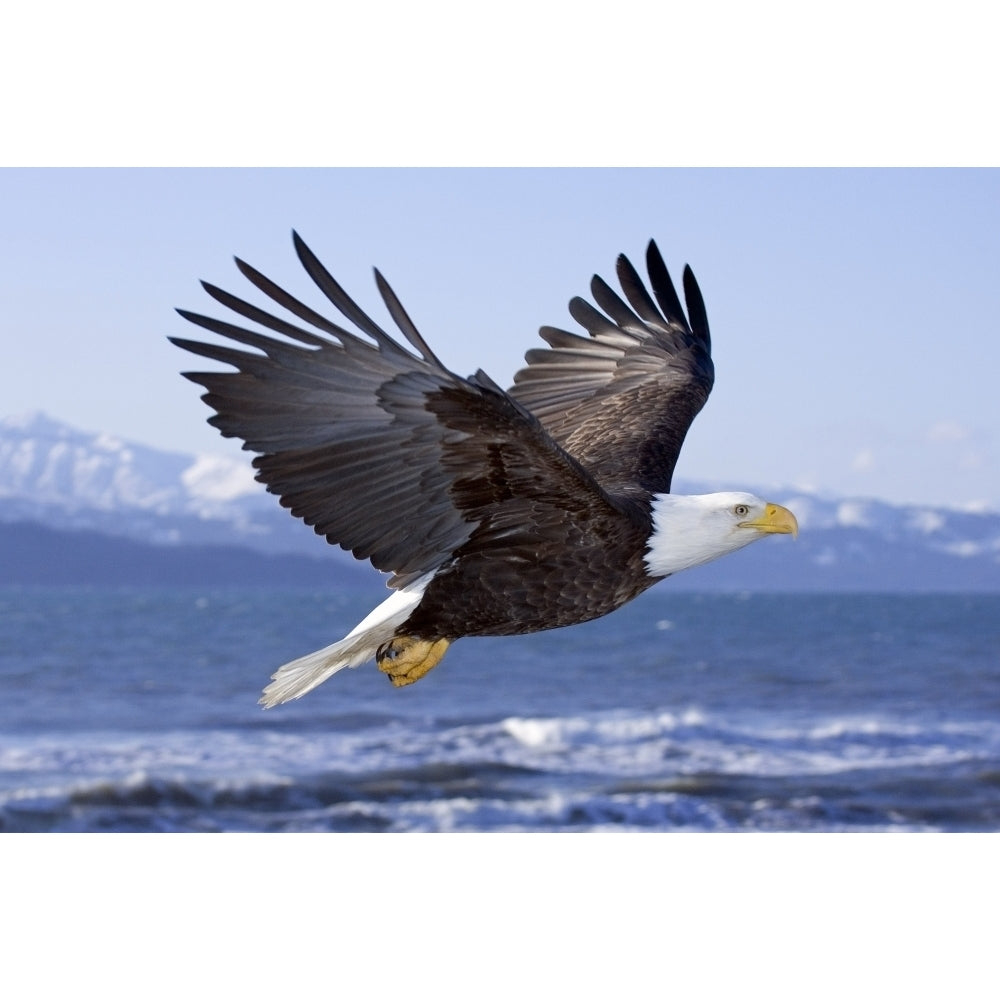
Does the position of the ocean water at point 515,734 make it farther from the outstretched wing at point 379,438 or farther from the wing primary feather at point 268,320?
the wing primary feather at point 268,320

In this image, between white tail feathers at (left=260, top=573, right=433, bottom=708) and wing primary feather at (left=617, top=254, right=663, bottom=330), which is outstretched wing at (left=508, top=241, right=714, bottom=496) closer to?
wing primary feather at (left=617, top=254, right=663, bottom=330)

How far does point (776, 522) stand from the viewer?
286 centimetres

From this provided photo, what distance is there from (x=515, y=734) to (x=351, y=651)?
46.5 feet

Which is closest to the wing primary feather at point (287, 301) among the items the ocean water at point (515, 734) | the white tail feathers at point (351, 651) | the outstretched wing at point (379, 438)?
the outstretched wing at point (379, 438)

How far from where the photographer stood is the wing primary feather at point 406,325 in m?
2.39

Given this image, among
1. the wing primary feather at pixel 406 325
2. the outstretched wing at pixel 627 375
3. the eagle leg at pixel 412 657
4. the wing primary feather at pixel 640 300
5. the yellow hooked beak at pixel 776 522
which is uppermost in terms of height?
the wing primary feather at pixel 640 300

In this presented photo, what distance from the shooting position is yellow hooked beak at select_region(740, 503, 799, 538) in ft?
9.21

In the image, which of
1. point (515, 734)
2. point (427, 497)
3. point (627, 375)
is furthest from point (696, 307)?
point (515, 734)

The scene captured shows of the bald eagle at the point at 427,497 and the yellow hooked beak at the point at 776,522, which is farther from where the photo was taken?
the yellow hooked beak at the point at 776,522

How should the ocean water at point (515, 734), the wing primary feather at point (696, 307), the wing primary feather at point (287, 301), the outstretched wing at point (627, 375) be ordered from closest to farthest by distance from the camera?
the wing primary feather at point (287, 301)
the outstretched wing at point (627, 375)
the wing primary feather at point (696, 307)
the ocean water at point (515, 734)

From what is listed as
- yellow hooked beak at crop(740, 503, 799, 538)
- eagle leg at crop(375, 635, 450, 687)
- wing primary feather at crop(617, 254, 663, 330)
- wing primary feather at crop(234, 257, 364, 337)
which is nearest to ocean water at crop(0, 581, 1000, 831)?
wing primary feather at crop(617, 254, 663, 330)

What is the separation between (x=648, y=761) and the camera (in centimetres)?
1493

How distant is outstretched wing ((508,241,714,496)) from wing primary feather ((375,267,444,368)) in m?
1.04

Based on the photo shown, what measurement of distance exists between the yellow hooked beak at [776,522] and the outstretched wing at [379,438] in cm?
33
